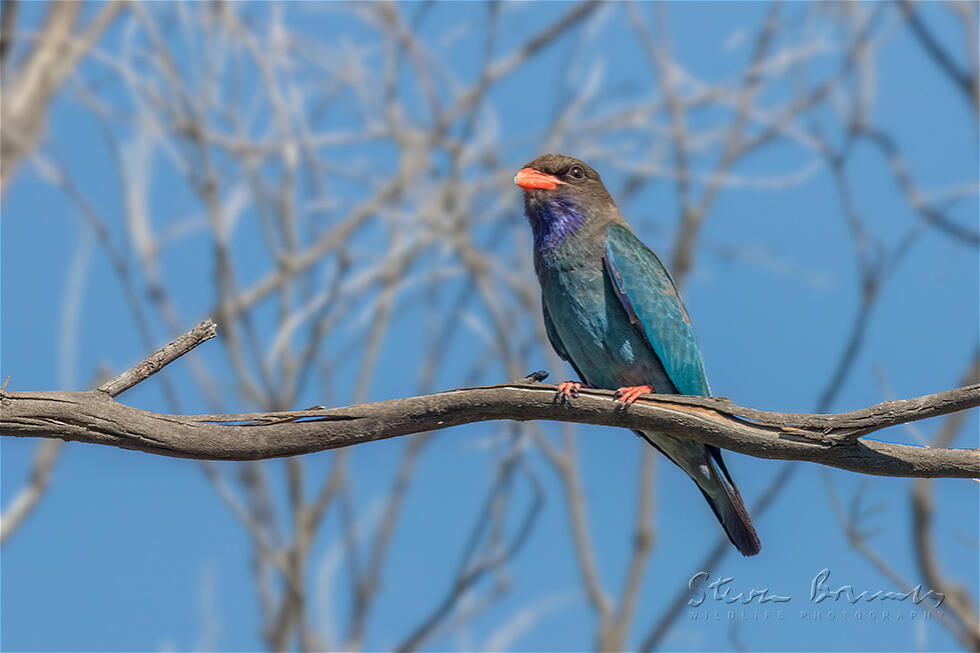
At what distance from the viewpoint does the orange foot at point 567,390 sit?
13.9 ft

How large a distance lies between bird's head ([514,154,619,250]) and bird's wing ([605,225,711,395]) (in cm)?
28

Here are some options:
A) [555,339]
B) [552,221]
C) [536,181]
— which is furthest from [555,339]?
[536,181]

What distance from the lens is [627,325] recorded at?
5570mm

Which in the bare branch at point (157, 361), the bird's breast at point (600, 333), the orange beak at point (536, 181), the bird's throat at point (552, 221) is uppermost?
the orange beak at point (536, 181)

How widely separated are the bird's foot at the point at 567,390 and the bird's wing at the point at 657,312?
1263 mm

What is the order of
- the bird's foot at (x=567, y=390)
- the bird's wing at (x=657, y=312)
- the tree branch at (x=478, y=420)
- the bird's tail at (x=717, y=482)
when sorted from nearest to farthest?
the tree branch at (x=478, y=420), the bird's foot at (x=567, y=390), the bird's tail at (x=717, y=482), the bird's wing at (x=657, y=312)

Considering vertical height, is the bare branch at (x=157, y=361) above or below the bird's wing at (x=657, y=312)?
above

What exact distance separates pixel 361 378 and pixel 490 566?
6.70 feet

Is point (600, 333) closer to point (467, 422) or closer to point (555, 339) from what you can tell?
point (555, 339)

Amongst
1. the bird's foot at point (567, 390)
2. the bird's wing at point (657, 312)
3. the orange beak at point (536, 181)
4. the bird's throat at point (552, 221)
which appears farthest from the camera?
the orange beak at point (536, 181)

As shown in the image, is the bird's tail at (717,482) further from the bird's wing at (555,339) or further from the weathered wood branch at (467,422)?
the weathered wood branch at (467,422)

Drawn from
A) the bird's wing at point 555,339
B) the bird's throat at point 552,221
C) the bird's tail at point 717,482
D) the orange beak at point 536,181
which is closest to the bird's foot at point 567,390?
the bird's tail at point 717,482

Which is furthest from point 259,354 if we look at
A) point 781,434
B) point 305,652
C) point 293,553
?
point 781,434

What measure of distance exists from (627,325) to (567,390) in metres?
1.37
